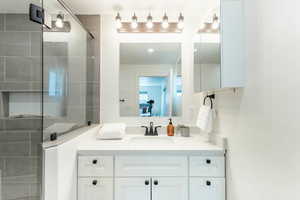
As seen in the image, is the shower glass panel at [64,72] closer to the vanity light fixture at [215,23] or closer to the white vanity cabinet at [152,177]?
the white vanity cabinet at [152,177]

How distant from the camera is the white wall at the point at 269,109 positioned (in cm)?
92

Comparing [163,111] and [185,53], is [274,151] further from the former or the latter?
[185,53]

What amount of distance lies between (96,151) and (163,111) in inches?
36.9

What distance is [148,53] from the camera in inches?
93.7

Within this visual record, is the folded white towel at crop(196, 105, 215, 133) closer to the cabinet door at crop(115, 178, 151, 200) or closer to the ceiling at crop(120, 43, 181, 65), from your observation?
the cabinet door at crop(115, 178, 151, 200)

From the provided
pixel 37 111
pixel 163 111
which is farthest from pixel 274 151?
pixel 37 111

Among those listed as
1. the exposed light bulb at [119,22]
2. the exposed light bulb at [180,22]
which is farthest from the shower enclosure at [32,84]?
the exposed light bulb at [180,22]

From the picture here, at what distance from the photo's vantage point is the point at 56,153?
4.42 feet

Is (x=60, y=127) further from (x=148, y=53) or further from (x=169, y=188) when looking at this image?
(x=148, y=53)

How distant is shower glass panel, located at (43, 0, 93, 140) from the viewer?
5.64 feet

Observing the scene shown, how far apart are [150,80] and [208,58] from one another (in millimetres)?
859

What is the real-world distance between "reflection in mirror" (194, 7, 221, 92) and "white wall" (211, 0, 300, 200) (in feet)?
0.62

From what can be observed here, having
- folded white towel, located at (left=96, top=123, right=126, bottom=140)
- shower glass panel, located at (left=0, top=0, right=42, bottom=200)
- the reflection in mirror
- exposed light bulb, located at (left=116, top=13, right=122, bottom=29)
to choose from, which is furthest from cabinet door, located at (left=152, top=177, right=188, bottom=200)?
exposed light bulb, located at (left=116, top=13, right=122, bottom=29)

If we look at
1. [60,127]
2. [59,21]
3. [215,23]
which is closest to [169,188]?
[60,127]
